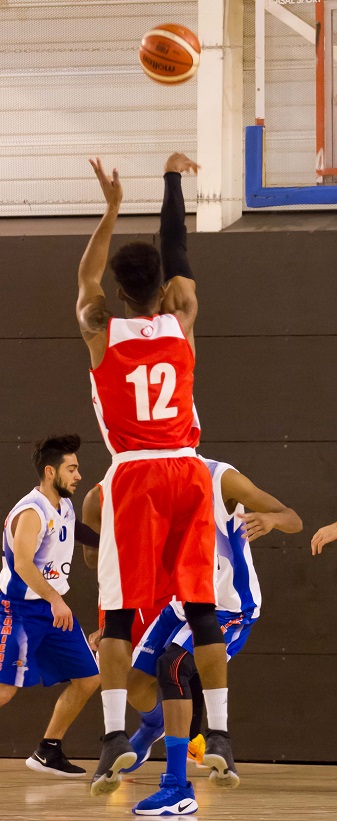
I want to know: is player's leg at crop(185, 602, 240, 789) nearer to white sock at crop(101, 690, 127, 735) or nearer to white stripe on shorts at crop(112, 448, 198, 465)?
white sock at crop(101, 690, 127, 735)

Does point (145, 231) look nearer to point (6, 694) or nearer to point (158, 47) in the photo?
point (158, 47)

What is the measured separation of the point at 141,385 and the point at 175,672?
1.29 metres

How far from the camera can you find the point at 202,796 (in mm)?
5230

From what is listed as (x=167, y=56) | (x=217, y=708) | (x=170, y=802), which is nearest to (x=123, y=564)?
(x=217, y=708)

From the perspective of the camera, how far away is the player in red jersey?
4254mm

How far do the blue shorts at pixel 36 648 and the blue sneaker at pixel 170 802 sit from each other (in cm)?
148

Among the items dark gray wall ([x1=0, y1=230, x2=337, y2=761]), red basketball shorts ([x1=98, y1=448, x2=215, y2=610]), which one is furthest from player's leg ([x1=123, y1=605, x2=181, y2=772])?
dark gray wall ([x1=0, y1=230, x2=337, y2=761])

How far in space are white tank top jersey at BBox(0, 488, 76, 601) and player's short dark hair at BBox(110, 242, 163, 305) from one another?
1.97 metres

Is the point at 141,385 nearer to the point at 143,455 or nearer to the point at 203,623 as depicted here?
the point at 143,455

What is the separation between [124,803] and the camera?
5.00 m

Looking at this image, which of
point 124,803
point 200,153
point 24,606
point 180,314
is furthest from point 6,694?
point 200,153

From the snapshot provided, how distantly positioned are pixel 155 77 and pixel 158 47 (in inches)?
5.7

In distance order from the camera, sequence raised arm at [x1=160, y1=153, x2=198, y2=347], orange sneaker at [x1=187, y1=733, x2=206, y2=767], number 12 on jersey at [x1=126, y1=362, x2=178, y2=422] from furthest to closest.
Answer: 1. orange sneaker at [x1=187, y1=733, x2=206, y2=767]
2. raised arm at [x1=160, y1=153, x2=198, y2=347]
3. number 12 on jersey at [x1=126, y1=362, x2=178, y2=422]

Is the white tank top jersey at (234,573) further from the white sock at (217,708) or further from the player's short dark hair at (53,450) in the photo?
the player's short dark hair at (53,450)
